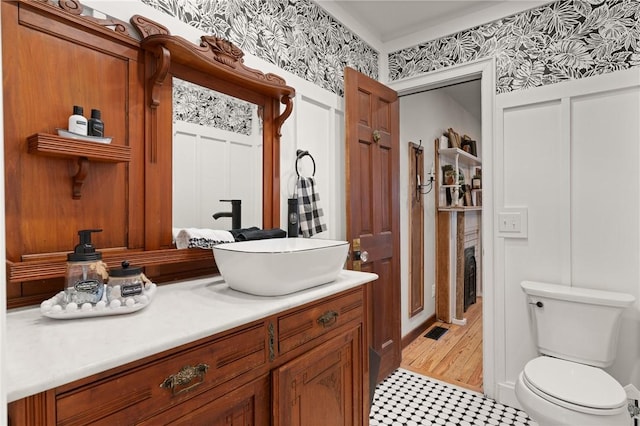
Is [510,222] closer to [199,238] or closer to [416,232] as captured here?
[416,232]

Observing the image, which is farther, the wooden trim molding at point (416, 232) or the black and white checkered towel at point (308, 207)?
the wooden trim molding at point (416, 232)

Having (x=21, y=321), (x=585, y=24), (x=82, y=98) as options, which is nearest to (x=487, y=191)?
(x=585, y=24)

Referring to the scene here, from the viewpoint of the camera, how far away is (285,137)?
6.13ft

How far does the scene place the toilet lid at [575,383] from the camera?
4.68 ft

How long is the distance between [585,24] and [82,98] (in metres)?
2.49

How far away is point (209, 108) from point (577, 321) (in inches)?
83.7

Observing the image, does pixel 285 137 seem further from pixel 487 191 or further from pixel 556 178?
pixel 556 178

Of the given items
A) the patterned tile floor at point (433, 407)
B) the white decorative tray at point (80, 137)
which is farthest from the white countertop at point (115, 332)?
the patterned tile floor at point (433, 407)

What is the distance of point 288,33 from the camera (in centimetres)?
189

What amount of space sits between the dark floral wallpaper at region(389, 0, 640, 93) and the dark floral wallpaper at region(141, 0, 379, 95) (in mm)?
730

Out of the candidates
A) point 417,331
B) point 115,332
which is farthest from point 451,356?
point 115,332

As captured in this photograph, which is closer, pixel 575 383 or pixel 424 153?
pixel 575 383

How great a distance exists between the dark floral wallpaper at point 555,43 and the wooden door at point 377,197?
60 cm

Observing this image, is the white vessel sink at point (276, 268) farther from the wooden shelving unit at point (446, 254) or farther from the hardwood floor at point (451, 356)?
the wooden shelving unit at point (446, 254)
